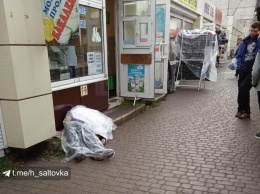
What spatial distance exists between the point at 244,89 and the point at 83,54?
3414 millimetres

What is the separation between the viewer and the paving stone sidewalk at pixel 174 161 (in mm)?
2910

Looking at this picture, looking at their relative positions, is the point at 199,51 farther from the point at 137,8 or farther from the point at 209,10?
the point at 209,10

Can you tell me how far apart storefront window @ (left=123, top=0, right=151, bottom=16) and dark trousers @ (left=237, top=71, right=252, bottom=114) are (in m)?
2.52

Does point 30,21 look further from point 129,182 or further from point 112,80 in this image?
point 112,80

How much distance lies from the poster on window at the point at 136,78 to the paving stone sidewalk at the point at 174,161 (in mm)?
826

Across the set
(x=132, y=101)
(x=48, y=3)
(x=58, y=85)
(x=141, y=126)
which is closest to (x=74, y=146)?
(x=58, y=85)

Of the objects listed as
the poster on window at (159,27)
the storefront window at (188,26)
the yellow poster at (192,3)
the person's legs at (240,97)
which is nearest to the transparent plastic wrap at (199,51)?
the poster on window at (159,27)

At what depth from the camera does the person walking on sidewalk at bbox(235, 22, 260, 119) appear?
4875mm

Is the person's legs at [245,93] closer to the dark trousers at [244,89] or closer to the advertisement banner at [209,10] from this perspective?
the dark trousers at [244,89]

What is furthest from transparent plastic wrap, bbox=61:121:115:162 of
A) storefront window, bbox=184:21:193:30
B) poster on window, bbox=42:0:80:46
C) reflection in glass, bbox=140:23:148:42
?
storefront window, bbox=184:21:193:30

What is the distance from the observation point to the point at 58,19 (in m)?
3.61

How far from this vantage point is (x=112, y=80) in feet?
22.5

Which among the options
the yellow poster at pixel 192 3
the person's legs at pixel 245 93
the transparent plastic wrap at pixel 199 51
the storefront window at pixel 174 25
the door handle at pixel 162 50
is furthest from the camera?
the yellow poster at pixel 192 3

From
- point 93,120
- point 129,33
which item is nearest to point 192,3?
point 129,33
